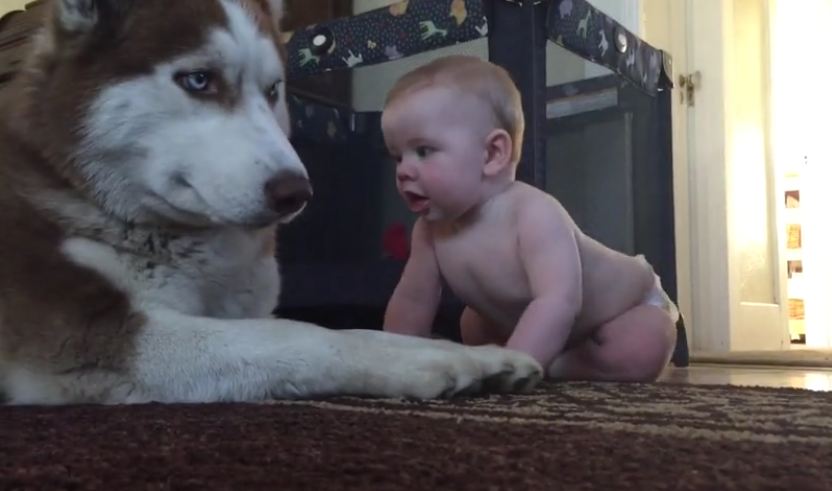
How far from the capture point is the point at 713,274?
12.1 feet

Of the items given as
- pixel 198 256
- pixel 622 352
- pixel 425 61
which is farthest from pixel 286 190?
pixel 425 61

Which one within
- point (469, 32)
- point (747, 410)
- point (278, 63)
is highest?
point (469, 32)

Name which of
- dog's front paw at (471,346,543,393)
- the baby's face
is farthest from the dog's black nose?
the baby's face

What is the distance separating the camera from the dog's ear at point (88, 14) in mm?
1070

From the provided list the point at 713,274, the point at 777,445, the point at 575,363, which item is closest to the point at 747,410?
the point at 777,445

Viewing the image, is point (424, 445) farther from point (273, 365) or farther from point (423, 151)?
point (423, 151)

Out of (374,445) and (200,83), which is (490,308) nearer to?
(200,83)

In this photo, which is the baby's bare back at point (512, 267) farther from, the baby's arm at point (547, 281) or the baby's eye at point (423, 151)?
the baby's eye at point (423, 151)

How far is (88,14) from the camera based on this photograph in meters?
1.08

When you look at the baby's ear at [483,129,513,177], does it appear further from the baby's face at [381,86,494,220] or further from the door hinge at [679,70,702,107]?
the door hinge at [679,70,702,107]

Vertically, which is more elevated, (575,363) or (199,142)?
(199,142)

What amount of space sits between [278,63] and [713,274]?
9.29ft

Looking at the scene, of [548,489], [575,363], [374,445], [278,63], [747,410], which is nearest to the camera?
[548,489]

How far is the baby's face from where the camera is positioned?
1.34m
